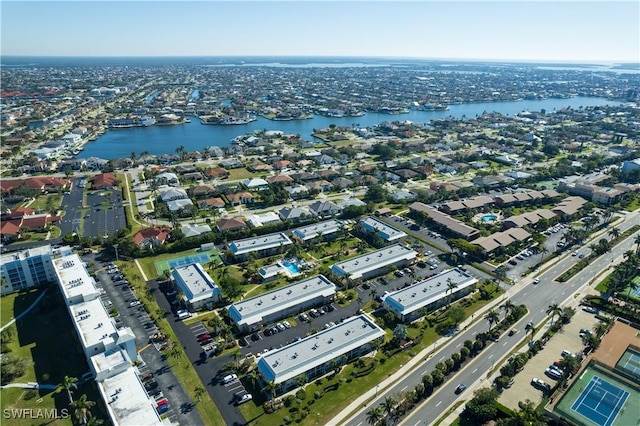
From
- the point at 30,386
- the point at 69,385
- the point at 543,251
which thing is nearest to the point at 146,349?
the point at 69,385

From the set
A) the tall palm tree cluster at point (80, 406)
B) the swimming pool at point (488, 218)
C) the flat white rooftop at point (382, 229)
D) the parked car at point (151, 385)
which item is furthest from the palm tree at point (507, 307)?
the tall palm tree cluster at point (80, 406)

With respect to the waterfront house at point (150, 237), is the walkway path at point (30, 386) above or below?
below

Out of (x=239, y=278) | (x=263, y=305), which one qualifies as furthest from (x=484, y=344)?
A: (x=239, y=278)

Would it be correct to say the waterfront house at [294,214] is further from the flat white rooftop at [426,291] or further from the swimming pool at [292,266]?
the flat white rooftop at [426,291]

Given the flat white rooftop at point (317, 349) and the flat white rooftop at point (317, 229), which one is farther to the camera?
the flat white rooftop at point (317, 229)

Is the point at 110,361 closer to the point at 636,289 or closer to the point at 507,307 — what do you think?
the point at 507,307

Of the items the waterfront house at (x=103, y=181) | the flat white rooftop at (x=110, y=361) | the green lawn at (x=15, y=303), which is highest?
the waterfront house at (x=103, y=181)

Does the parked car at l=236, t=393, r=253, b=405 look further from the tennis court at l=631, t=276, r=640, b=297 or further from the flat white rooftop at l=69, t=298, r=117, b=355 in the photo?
the tennis court at l=631, t=276, r=640, b=297
